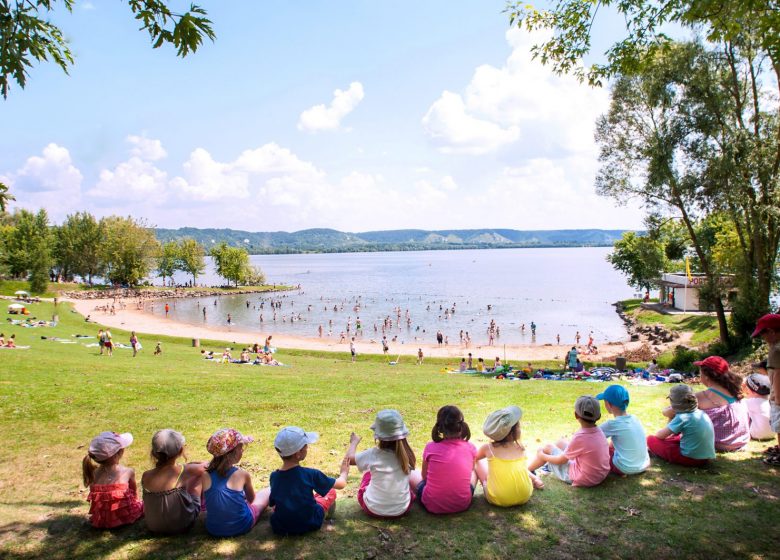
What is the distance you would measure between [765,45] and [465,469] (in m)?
5.99

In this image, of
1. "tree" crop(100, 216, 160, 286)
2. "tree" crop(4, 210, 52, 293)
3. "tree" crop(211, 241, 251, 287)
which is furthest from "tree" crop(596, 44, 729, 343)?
"tree" crop(211, 241, 251, 287)

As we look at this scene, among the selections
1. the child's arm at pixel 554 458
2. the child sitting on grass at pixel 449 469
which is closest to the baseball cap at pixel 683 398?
the child's arm at pixel 554 458

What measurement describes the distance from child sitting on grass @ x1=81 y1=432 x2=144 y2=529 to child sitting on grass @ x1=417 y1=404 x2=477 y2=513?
9.79ft

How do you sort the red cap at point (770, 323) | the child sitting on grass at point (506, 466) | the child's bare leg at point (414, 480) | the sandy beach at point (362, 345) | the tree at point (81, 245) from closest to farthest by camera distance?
1. the child sitting on grass at point (506, 466)
2. the child's bare leg at point (414, 480)
3. the red cap at point (770, 323)
4. the sandy beach at point (362, 345)
5. the tree at point (81, 245)

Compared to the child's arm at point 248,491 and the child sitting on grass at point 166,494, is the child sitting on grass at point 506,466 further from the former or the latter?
the child sitting on grass at point 166,494

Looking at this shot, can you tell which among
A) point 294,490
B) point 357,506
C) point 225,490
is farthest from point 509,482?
point 225,490

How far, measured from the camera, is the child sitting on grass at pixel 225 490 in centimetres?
470

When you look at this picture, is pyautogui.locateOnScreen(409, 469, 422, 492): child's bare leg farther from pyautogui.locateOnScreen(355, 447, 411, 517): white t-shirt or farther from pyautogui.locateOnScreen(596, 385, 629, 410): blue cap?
pyautogui.locateOnScreen(596, 385, 629, 410): blue cap

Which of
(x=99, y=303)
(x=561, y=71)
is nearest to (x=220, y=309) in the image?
(x=99, y=303)

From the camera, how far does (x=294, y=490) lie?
4.75 m

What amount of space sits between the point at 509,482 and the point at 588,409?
3.89ft

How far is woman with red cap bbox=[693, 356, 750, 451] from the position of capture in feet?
21.2

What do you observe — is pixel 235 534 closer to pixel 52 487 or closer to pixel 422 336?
pixel 52 487

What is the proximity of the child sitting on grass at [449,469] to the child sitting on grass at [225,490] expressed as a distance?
1.83m
